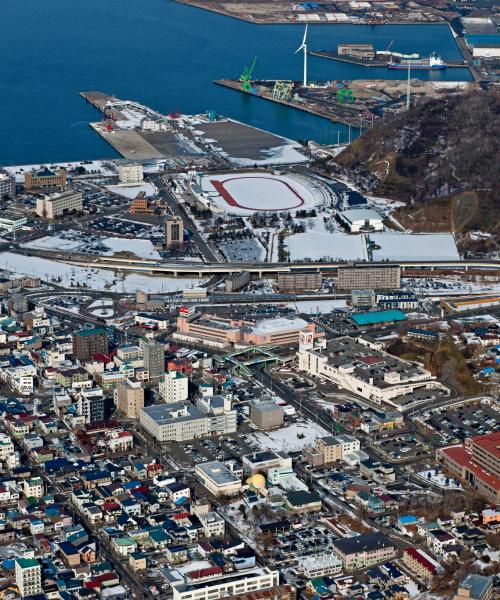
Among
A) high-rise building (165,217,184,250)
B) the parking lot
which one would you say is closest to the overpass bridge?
high-rise building (165,217,184,250)

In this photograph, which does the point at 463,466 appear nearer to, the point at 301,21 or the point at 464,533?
the point at 464,533

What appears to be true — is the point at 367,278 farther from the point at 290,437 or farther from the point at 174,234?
the point at 290,437

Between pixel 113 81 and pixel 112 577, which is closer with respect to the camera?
pixel 112 577

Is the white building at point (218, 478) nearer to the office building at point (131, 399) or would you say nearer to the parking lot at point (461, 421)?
the office building at point (131, 399)

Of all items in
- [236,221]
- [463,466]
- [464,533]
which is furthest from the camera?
[236,221]

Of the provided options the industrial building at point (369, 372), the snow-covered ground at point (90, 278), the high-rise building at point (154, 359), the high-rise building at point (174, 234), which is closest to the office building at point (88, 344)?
the high-rise building at point (154, 359)

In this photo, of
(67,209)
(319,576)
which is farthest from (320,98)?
(319,576)
